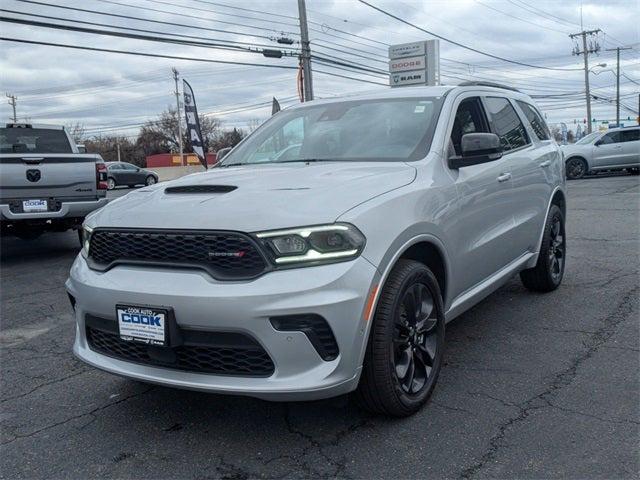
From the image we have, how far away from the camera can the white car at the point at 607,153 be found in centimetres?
2069

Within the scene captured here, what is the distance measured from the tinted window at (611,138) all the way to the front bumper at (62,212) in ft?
59.7

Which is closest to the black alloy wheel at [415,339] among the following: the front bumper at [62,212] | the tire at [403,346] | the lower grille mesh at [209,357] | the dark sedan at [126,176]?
the tire at [403,346]

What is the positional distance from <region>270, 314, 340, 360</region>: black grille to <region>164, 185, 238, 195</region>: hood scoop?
88 cm

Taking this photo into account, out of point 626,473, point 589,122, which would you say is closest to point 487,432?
point 626,473

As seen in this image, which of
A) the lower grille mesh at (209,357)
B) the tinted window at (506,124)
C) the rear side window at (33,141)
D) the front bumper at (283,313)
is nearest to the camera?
the front bumper at (283,313)

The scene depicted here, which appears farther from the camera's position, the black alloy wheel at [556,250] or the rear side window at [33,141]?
the rear side window at [33,141]

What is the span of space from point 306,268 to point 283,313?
0.23m

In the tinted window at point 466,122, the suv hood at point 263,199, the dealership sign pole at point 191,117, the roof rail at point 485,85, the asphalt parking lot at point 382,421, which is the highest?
the dealership sign pole at point 191,117

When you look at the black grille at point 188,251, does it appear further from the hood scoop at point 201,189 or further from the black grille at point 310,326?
the hood scoop at point 201,189

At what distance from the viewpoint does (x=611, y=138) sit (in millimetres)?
20938

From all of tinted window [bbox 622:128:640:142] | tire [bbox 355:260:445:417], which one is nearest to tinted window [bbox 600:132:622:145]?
tinted window [bbox 622:128:640:142]

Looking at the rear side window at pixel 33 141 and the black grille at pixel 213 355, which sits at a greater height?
the rear side window at pixel 33 141

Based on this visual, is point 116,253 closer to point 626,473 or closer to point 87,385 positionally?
point 87,385

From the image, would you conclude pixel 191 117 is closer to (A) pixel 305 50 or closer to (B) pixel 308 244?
(A) pixel 305 50
